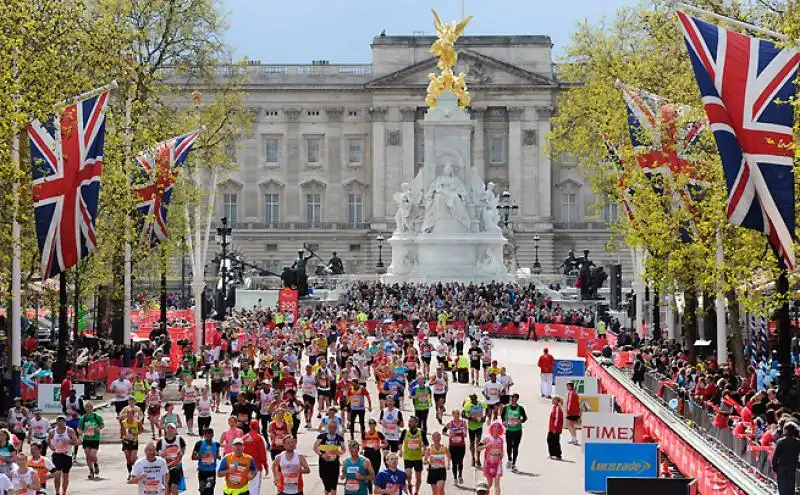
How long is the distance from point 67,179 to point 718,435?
610 inches

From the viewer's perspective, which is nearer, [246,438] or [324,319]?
[246,438]

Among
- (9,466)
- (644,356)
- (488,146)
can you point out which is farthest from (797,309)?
(488,146)

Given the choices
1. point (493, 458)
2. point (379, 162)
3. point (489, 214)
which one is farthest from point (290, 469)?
Answer: point (379, 162)

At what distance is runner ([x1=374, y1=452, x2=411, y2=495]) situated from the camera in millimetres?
19156

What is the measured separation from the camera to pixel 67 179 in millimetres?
30469

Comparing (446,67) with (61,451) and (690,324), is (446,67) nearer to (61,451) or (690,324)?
(690,324)

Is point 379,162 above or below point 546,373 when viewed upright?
above

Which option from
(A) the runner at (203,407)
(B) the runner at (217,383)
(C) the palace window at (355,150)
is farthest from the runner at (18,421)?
(C) the palace window at (355,150)

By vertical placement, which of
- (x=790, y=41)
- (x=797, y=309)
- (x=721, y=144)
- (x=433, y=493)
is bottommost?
(x=433, y=493)

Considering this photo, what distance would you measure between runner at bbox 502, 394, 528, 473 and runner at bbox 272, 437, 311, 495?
7086 millimetres

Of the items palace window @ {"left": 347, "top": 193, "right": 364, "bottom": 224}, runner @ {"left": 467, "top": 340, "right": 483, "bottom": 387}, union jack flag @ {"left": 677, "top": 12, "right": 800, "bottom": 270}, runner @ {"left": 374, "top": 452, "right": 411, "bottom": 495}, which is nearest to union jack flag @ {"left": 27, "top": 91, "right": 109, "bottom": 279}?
runner @ {"left": 374, "top": 452, "right": 411, "bottom": 495}

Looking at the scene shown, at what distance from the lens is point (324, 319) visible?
2239 inches

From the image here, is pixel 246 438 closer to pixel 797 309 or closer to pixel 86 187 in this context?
pixel 86 187

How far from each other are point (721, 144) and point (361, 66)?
304ft
